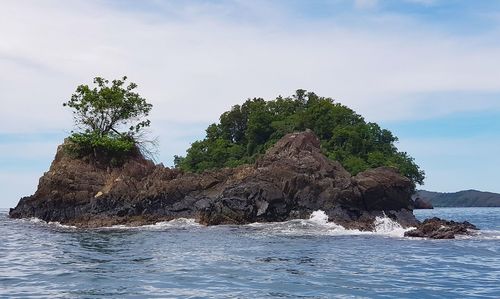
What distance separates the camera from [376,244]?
30656 mm

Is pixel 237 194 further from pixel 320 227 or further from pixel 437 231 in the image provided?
pixel 437 231

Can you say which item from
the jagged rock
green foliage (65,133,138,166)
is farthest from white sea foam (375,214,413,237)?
green foliage (65,133,138,166)

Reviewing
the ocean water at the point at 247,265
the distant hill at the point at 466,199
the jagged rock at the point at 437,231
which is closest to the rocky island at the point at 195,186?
the jagged rock at the point at 437,231

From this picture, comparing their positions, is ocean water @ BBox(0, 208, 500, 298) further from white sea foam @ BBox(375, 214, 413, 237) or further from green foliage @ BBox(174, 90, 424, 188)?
green foliage @ BBox(174, 90, 424, 188)

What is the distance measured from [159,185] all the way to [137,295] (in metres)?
33.5

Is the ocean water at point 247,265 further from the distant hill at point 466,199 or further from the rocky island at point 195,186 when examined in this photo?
the distant hill at point 466,199

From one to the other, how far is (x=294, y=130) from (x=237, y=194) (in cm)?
4064

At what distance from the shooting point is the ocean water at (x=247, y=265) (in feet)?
56.6

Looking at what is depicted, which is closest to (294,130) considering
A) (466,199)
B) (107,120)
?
(107,120)

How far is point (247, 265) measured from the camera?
22.3 meters

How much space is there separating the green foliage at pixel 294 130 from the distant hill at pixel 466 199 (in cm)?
8865

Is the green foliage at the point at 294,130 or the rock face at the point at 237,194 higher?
the green foliage at the point at 294,130

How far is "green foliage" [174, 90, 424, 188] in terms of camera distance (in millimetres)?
80500

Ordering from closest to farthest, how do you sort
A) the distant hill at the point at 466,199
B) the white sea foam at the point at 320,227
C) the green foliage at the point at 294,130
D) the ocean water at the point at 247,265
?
the ocean water at the point at 247,265
the white sea foam at the point at 320,227
the green foliage at the point at 294,130
the distant hill at the point at 466,199
